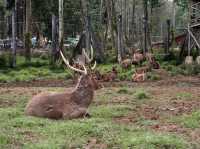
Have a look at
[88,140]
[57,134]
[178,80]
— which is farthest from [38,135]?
[178,80]

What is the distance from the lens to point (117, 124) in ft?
30.9

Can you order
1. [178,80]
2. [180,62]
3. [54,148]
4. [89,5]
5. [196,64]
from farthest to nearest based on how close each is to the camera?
1. [89,5]
2. [180,62]
3. [196,64]
4. [178,80]
5. [54,148]

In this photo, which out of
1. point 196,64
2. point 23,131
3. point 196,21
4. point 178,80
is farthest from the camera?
point 196,21

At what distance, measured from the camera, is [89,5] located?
45500 millimetres

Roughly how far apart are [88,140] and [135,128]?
1254 mm

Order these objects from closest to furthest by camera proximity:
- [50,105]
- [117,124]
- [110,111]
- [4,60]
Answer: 1. [117,124]
2. [50,105]
3. [110,111]
4. [4,60]

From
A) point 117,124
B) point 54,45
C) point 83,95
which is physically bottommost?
point 117,124

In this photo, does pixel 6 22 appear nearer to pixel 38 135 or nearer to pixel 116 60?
pixel 116 60

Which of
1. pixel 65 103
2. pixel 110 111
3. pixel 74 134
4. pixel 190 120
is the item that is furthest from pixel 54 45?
pixel 74 134

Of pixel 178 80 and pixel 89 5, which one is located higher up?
pixel 89 5

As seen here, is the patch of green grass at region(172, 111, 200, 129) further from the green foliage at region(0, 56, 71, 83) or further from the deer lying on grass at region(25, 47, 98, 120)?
the green foliage at region(0, 56, 71, 83)

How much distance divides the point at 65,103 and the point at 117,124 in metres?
1.21

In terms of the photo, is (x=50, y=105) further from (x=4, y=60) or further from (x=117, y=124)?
(x=4, y=60)

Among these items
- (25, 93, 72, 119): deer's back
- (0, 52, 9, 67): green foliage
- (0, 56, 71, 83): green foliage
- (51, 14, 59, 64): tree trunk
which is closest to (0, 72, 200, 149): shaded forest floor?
(25, 93, 72, 119): deer's back
